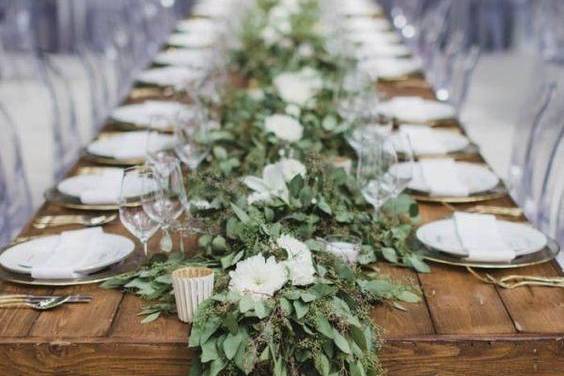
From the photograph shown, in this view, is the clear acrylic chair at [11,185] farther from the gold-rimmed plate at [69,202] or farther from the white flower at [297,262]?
the white flower at [297,262]

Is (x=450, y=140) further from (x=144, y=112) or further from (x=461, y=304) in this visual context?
(x=461, y=304)

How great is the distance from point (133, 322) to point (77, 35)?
7452 mm

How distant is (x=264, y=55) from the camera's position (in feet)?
14.1

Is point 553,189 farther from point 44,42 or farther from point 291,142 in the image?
point 44,42

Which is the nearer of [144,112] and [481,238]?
[481,238]

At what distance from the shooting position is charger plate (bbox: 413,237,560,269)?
6.56 feet

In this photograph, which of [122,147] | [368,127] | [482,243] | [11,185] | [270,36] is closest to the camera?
[482,243]

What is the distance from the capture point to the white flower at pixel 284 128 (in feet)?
8.39

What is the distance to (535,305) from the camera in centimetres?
184

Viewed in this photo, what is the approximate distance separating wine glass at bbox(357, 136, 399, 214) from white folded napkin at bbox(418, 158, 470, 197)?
31 cm

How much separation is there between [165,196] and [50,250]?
324mm

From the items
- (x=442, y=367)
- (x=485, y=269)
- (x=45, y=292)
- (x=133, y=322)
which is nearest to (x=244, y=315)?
(x=133, y=322)

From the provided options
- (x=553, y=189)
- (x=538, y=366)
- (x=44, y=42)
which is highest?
(x=538, y=366)

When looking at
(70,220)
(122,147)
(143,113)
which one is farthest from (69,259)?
(143,113)
